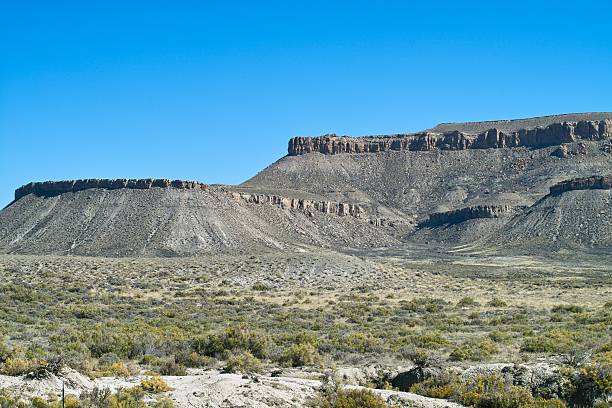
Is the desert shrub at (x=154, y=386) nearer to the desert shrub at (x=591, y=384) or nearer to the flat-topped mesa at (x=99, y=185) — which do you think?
the desert shrub at (x=591, y=384)

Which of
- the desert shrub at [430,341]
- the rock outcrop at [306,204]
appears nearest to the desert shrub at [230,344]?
the desert shrub at [430,341]

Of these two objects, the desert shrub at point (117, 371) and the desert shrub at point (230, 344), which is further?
the desert shrub at point (230, 344)

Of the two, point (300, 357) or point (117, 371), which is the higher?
point (117, 371)

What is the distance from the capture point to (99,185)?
Answer: 10031cm

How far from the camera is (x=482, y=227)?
4665 inches

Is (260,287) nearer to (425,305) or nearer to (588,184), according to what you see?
(425,305)

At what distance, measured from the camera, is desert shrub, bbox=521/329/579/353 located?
19672 millimetres

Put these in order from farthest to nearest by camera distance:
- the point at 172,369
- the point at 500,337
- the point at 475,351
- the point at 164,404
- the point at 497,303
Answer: the point at 497,303 < the point at 500,337 < the point at 475,351 < the point at 172,369 < the point at 164,404

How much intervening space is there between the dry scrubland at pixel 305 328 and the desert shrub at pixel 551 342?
0.08 metres

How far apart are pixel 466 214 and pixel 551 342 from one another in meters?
107

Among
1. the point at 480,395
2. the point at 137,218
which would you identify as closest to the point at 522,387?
the point at 480,395

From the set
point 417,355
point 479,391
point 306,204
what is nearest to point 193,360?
point 417,355

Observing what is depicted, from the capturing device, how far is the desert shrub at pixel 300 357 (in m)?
18.1

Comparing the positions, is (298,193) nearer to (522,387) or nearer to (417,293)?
(417,293)
